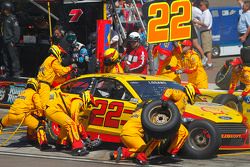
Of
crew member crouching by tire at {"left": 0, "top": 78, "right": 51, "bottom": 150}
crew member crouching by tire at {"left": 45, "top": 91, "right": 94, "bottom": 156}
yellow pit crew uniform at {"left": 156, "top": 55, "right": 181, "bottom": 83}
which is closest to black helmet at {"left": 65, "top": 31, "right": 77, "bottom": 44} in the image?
yellow pit crew uniform at {"left": 156, "top": 55, "right": 181, "bottom": 83}

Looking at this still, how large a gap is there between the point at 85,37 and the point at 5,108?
2902 mm

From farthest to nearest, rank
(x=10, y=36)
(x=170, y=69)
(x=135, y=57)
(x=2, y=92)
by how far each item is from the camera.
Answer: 1. (x=10, y=36)
2. (x=2, y=92)
3. (x=135, y=57)
4. (x=170, y=69)

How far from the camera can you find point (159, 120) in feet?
35.9

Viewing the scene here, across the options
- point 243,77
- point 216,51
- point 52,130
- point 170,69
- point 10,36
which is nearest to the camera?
point 52,130

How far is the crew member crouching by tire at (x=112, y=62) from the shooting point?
46.4 feet

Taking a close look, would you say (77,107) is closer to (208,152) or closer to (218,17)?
(208,152)

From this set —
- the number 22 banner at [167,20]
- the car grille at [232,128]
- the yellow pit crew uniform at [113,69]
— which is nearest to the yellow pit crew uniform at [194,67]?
the number 22 banner at [167,20]

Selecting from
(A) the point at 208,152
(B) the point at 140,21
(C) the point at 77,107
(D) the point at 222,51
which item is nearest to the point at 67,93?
(C) the point at 77,107

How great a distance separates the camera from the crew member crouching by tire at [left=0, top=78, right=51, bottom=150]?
12.5 metres

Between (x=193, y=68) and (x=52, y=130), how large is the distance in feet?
12.7

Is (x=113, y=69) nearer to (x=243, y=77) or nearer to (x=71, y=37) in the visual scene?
(x=243, y=77)

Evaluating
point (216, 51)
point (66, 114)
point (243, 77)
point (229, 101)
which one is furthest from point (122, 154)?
point (216, 51)

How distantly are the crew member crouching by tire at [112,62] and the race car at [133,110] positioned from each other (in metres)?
1.61

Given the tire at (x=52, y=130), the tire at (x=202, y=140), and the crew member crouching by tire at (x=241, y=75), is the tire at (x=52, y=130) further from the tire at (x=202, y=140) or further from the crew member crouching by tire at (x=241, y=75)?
the crew member crouching by tire at (x=241, y=75)
